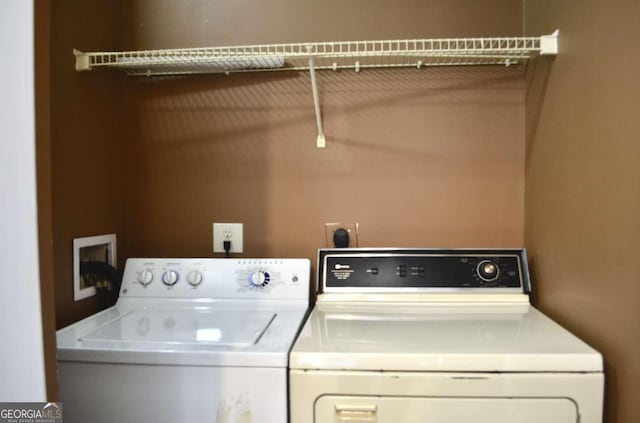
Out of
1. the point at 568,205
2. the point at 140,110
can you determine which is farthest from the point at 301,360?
the point at 140,110

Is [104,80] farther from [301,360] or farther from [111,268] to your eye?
[301,360]

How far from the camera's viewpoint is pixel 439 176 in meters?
1.48

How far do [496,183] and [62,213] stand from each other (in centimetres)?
153

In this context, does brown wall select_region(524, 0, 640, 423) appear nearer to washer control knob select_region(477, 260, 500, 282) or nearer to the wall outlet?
washer control knob select_region(477, 260, 500, 282)

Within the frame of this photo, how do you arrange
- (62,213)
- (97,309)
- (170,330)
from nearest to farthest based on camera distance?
(170,330) → (62,213) → (97,309)

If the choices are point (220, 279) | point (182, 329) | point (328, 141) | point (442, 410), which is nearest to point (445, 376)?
point (442, 410)

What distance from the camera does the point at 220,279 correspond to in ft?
4.42

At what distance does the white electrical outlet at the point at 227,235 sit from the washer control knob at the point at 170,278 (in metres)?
0.23

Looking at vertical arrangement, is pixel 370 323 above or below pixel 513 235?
below

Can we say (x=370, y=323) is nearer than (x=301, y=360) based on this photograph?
No

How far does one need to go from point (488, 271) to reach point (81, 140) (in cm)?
147

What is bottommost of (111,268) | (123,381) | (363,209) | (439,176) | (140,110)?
(123,381)

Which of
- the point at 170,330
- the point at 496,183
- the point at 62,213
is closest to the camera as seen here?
the point at 170,330

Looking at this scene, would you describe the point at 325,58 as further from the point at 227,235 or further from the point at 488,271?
the point at 488,271
